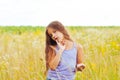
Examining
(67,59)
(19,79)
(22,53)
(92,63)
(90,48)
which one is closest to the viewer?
(67,59)

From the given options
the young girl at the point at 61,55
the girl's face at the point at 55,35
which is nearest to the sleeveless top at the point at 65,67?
the young girl at the point at 61,55

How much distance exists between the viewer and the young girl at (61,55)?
3201 millimetres

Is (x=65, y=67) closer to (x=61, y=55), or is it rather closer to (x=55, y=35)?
(x=61, y=55)

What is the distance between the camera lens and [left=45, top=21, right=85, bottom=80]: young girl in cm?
320

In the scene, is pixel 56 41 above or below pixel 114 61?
above

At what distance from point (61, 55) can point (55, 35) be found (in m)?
0.17

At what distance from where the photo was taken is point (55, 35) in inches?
129

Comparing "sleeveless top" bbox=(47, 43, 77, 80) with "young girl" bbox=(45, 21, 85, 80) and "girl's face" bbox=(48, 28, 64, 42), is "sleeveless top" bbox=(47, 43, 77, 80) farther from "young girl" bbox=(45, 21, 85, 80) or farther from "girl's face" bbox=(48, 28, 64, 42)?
"girl's face" bbox=(48, 28, 64, 42)

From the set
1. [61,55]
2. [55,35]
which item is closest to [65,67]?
[61,55]

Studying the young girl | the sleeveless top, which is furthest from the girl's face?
the sleeveless top

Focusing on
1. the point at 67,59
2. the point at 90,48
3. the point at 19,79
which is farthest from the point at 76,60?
the point at 90,48

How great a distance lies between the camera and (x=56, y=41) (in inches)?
129

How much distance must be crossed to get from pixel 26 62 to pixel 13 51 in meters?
0.50

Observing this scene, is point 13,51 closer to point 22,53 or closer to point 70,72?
point 22,53
